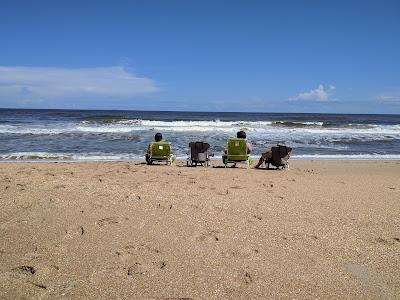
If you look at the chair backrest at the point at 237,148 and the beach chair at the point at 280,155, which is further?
the chair backrest at the point at 237,148

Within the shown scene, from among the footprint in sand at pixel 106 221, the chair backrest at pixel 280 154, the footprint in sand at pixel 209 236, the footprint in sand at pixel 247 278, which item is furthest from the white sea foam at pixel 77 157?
the footprint in sand at pixel 247 278

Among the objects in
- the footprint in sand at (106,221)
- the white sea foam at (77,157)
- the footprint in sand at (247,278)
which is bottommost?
the white sea foam at (77,157)

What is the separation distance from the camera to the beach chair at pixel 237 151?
408 inches

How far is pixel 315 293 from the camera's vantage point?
3.23 meters

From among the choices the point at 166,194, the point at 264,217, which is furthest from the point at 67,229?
the point at 264,217

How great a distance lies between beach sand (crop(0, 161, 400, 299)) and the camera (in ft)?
10.7

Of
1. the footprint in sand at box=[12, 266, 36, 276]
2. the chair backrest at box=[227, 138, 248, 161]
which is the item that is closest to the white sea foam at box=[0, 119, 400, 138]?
the chair backrest at box=[227, 138, 248, 161]

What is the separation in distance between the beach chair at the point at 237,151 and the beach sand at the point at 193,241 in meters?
3.47

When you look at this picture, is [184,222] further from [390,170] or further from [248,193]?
[390,170]

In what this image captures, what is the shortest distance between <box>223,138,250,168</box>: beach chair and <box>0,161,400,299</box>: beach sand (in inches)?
137

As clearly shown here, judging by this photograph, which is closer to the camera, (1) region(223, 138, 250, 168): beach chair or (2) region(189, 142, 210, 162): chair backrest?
(1) region(223, 138, 250, 168): beach chair

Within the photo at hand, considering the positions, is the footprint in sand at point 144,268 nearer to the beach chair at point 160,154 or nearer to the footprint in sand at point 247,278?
the footprint in sand at point 247,278

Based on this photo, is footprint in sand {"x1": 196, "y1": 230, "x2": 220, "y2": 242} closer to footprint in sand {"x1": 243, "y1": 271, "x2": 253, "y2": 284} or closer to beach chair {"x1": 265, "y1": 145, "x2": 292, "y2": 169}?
footprint in sand {"x1": 243, "y1": 271, "x2": 253, "y2": 284}

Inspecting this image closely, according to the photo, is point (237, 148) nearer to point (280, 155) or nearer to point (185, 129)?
point (280, 155)
